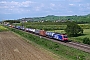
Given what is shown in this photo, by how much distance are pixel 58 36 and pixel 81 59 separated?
109 ft

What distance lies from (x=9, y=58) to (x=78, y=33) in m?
56.9

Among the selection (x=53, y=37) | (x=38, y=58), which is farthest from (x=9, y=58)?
(x=53, y=37)

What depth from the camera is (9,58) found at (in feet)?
108

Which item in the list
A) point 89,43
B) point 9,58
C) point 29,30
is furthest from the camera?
point 29,30

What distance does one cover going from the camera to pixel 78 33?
87.4 m

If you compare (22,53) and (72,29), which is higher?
(22,53)

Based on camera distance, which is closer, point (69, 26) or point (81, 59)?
point (81, 59)

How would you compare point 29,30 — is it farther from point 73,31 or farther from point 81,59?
point 81,59

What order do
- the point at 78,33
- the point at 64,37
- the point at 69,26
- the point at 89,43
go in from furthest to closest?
the point at 78,33, the point at 69,26, the point at 64,37, the point at 89,43

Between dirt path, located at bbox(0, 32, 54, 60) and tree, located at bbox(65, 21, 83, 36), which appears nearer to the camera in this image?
dirt path, located at bbox(0, 32, 54, 60)

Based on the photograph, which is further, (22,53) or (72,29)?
(72,29)

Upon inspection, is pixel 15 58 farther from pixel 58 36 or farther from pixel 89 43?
pixel 58 36

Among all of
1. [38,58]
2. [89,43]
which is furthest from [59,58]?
[89,43]

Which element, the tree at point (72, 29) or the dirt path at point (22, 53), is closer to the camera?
the dirt path at point (22, 53)
